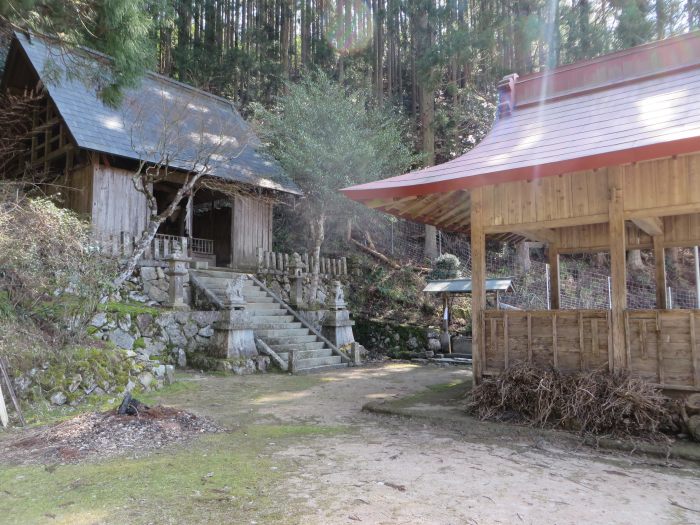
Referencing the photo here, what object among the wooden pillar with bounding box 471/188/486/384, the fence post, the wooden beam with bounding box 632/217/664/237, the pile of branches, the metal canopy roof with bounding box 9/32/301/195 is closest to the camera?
the pile of branches

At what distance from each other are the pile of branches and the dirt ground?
0.33 metres

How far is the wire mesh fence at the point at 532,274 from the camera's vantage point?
1455 cm

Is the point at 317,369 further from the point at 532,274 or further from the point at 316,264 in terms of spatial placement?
the point at 532,274

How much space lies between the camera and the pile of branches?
15.0 ft

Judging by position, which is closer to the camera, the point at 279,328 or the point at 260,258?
the point at 279,328

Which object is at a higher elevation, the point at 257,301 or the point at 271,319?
the point at 257,301

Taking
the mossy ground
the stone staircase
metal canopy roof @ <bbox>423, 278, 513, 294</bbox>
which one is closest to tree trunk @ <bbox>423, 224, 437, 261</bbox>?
metal canopy roof @ <bbox>423, 278, 513, 294</bbox>

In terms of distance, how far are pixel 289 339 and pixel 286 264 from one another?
12.3 feet

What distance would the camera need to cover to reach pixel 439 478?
11.9 ft

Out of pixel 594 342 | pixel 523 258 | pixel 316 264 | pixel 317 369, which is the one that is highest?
pixel 523 258

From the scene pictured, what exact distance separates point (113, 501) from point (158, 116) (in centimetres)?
1249

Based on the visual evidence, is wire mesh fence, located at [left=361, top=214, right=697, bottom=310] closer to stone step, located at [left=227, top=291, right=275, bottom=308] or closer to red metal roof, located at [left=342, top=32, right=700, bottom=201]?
stone step, located at [left=227, top=291, right=275, bottom=308]

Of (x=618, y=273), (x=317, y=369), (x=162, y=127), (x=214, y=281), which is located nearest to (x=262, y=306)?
(x=214, y=281)

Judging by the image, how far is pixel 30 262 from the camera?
6.20 m
